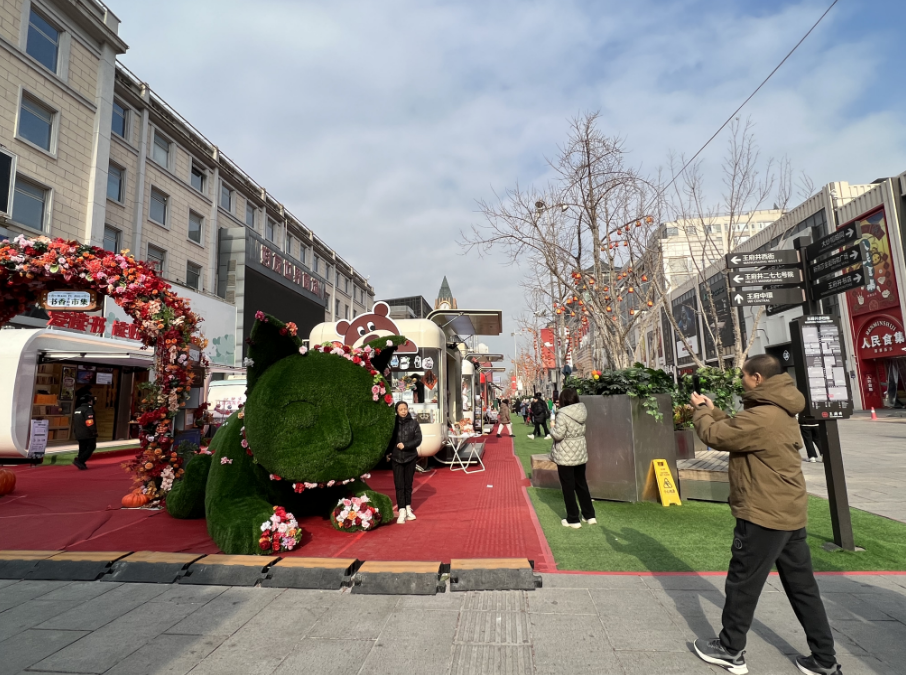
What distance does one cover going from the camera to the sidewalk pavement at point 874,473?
6.64 metres

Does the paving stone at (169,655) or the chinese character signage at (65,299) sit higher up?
Result: the chinese character signage at (65,299)

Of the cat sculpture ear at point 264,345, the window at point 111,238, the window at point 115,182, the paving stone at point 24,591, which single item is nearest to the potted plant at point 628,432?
the cat sculpture ear at point 264,345

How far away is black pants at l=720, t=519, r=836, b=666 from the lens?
266 cm

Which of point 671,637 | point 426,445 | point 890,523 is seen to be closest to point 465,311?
point 426,445

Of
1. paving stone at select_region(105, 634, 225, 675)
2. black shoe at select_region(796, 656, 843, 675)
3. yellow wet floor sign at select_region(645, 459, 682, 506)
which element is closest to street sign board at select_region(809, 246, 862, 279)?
yellow wet floor sign at select_region(645, 459, 682, 506)

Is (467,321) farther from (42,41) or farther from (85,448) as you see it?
(42,41)

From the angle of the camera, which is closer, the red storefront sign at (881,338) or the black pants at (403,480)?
the black pants at (403,480)

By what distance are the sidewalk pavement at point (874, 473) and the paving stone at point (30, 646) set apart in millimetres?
4914

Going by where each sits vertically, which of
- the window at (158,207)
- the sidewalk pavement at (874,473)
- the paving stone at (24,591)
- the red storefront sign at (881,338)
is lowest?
the sidewalk pavement at (874,473)

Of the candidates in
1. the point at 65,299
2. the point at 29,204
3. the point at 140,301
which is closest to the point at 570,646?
the point at 140,301

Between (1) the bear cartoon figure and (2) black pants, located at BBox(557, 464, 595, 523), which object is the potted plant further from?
(1) the bear cartoon figure

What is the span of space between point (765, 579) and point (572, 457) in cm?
330

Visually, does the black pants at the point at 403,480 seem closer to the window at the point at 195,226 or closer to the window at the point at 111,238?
the window at the point at 111,238

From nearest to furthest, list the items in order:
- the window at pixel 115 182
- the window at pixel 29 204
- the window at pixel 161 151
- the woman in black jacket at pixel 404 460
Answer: the woman in black jacket at pixel 404 460, the window at pixel 29 204, the window at pixel 115 182, the window at pixel 161 151
